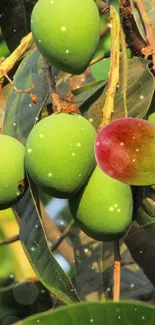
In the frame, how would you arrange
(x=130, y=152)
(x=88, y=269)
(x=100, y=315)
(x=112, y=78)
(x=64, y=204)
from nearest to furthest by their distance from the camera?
(x=100, y=315), (x=130, y=152), (x=112, y=78), (x=88, y=269), (x=64, y=204)

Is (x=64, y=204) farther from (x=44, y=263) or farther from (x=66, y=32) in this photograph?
(x=66, y=32)

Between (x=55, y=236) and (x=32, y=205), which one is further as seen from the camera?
(x=55, y=236)

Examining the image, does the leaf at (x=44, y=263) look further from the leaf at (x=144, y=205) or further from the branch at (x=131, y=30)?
the branch at (x=131, y=30)

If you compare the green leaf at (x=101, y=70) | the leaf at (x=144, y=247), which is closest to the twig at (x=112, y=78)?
the green leaf at (x=101, y=70)

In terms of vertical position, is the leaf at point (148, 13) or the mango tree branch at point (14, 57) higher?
the mango tree branch at point (14, 57)

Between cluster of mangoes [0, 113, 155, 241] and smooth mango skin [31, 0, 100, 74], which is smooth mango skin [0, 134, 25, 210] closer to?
cluster of mangoes [0, 113, 155, 241]

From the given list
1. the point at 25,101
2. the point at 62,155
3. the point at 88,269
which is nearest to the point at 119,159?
the point at 62,155
